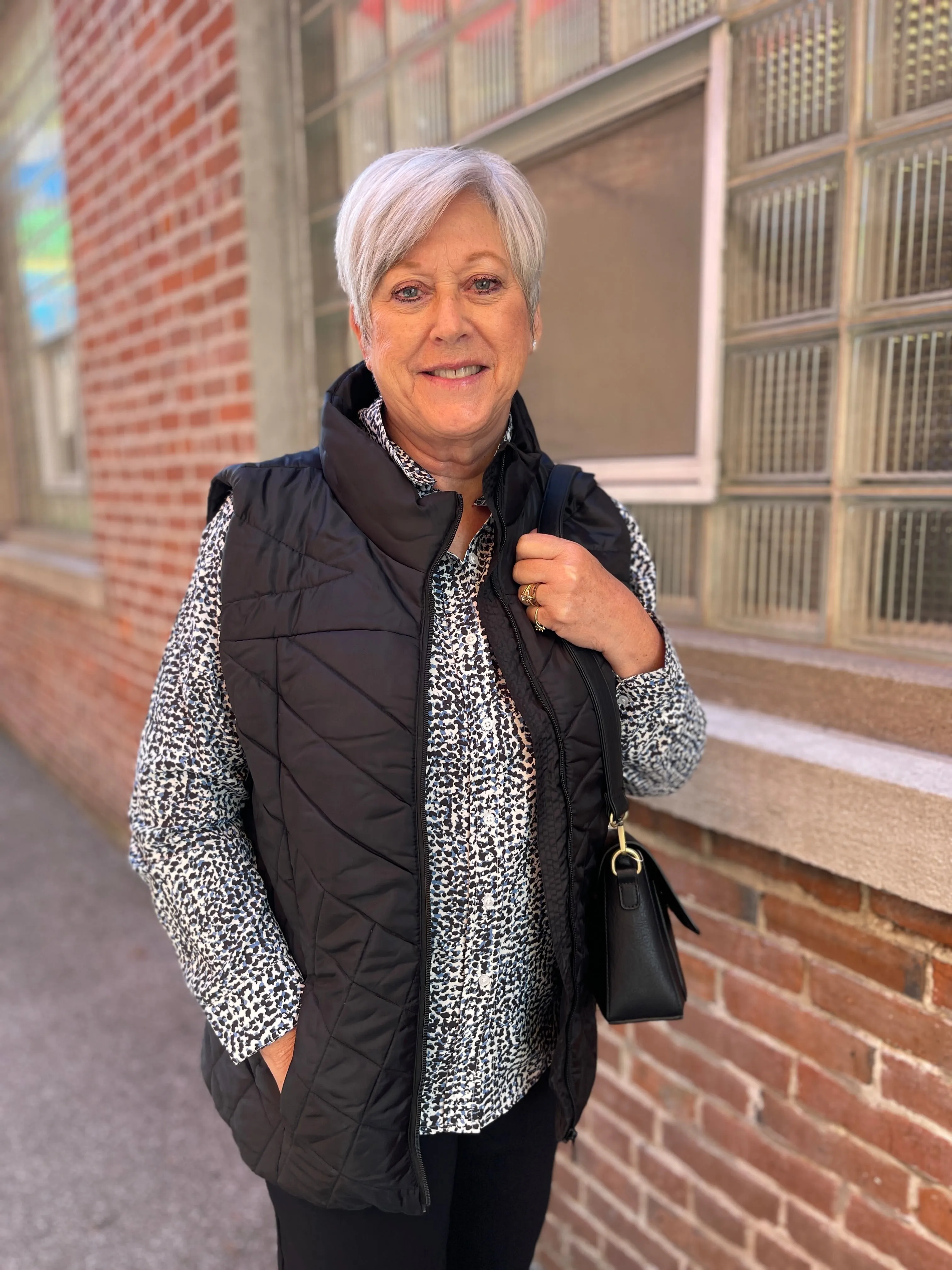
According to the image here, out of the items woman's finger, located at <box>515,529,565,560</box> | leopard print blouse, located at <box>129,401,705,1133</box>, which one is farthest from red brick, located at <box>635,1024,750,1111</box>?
woman's finger, located at <box>515,529,565,560</box>

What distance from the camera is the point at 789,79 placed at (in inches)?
67.6

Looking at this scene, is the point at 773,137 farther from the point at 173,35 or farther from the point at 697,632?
the point at 173,35

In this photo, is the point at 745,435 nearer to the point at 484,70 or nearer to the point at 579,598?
the point at 579,598

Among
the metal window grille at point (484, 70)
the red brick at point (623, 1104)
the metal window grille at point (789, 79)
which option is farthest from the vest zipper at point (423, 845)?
the metal window grille at point (484, 70)

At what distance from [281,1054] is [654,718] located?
77cm

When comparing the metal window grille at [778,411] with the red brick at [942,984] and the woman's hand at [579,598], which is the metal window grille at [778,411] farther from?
the red brick at [942,984]

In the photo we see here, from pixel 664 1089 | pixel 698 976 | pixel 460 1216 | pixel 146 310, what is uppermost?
pixel 146 310

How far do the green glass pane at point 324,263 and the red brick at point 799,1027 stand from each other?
2374 mm

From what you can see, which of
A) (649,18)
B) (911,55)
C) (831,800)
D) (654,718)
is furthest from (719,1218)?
(649,18)

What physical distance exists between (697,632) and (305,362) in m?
1.81

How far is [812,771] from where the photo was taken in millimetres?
1656

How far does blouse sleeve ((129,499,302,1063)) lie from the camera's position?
1263 millimetres

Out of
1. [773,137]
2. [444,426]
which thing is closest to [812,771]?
[444,426]

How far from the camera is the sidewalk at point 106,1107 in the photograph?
94.1 inches
